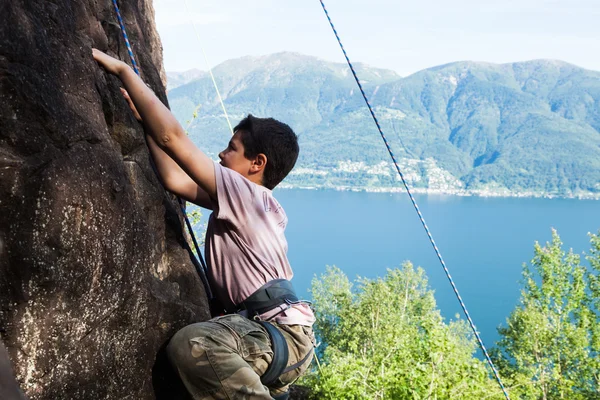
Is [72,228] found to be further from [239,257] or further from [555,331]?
[555,331]

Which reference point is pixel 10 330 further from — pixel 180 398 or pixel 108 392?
pixel 180 398

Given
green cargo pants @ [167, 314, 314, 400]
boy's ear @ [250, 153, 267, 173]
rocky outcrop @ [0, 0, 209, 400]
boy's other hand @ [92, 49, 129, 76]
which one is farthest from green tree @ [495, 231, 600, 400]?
boy's other hand @ [92, 49, 129, 76]

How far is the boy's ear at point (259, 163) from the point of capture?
3.89 meters

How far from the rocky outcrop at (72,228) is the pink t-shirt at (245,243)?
0.37 meters

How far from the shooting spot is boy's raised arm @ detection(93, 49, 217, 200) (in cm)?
346

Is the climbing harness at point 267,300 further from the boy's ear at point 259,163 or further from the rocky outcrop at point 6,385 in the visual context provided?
the rocky outcrop at point 6,385

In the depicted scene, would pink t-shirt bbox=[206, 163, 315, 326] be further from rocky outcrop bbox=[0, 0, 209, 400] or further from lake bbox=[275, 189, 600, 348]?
lake bbox=[275, 189, 600, 348]

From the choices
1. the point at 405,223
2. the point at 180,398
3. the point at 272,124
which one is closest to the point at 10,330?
the point at 180,398

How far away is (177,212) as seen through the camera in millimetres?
4594

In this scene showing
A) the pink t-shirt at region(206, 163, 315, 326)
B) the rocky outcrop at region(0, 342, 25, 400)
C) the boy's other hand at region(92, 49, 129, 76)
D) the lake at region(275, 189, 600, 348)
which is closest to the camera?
the rocky outcrop at region(0, 342, 25, 400)

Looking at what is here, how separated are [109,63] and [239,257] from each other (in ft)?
4.64

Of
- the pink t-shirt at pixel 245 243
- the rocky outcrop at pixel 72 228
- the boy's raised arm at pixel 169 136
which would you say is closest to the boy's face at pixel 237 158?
the pink t-shirt at pixel 245 243

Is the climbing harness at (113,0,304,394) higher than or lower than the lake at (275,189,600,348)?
higher

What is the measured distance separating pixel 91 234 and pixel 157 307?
0.72 meters
